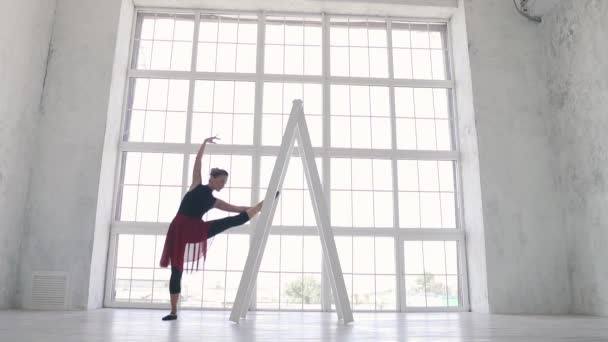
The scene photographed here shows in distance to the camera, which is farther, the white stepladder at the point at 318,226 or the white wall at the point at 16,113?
the white wall at the point at 16,113

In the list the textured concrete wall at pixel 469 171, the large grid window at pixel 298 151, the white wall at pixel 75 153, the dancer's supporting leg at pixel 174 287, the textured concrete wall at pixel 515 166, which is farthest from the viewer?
the large grid window at pixel 298 151

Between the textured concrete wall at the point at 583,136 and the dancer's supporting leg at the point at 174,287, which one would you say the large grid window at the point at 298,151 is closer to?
the textured concrete wall at the point at 583,136

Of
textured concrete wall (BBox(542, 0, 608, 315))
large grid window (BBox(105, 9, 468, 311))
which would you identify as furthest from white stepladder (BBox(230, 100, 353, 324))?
textured concrete wall (BBox(542, 0, 608, 315))

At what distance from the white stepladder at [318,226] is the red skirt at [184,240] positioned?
59 cm

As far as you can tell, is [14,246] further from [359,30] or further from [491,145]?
[491,145]

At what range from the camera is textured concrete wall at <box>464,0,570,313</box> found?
5.94m

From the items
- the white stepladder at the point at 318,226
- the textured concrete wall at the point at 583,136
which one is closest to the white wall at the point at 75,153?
the white stepladder at the point at 318,226

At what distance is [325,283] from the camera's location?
20.3 feet

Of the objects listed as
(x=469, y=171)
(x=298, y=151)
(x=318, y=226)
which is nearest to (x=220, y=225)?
(x=318, y=226)

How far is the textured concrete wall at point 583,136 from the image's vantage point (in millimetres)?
5457

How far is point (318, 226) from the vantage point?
3.88m

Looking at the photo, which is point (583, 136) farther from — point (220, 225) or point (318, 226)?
point (220, 225)

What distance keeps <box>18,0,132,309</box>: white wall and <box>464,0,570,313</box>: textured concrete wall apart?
4.90 metres

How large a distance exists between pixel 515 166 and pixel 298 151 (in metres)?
2.91
